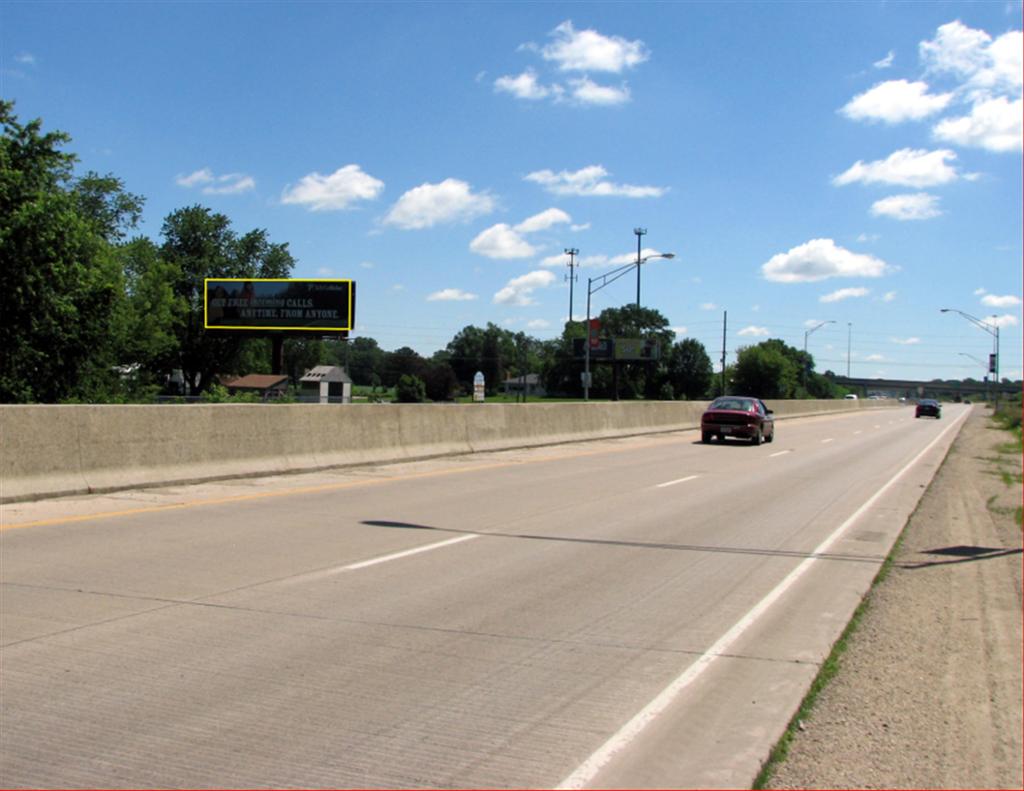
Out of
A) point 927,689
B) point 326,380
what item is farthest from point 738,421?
point 326,380

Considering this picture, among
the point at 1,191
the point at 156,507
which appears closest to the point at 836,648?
the point at 156,507

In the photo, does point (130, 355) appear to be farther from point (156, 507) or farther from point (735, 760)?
point (735, 760)

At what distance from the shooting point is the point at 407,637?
6.72m

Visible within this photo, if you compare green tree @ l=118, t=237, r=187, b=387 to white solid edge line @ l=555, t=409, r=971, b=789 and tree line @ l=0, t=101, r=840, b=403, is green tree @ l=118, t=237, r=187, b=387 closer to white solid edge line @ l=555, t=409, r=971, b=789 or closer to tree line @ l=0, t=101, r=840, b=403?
tree line @ l=0, t=101, r=840, b=403

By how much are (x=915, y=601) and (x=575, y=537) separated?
4083mm

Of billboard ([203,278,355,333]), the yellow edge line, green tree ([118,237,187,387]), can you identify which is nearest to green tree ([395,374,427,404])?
green tree ([118,237,187,387])

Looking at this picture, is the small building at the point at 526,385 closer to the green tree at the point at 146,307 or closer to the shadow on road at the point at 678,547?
the green tree at the point at 146,307

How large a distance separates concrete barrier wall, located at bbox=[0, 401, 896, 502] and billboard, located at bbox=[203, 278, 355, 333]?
86.0 ft

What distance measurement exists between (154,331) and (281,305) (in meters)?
22.0

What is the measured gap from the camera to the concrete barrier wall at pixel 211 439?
12883 millimetres

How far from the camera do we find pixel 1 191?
33938 mm

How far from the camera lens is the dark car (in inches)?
1229

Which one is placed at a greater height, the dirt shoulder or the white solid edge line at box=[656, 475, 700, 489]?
the white solid edge line at box=[656, 475, 700, 489]

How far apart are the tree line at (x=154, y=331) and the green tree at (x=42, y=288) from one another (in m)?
0.05
